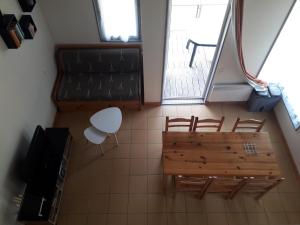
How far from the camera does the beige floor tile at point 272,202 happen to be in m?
3.48

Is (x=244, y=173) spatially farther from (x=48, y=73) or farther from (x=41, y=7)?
(x=41, y=7)

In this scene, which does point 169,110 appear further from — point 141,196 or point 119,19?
point 119,19

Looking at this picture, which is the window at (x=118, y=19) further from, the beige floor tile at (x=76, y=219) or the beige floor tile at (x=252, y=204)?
the beige floor tile at (x=252, y=204)

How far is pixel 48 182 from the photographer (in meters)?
3.23

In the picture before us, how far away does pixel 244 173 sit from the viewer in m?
3.07

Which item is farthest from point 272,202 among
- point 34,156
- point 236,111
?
point 34,156

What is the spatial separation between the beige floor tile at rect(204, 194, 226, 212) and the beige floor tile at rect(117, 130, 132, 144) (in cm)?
143

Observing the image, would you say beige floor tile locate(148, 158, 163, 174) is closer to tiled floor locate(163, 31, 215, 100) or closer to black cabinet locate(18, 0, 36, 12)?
tiled floor locate(163, 31, 215, 100)

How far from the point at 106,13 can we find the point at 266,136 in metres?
2.85

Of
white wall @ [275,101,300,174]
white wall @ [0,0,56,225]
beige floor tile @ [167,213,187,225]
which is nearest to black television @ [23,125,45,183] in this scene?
white wall @ [0,0,56,225]

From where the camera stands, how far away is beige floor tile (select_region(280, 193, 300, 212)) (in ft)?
11.5

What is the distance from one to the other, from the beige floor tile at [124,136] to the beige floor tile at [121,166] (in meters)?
0.32

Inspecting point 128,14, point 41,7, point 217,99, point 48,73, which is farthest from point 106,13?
point 217,99

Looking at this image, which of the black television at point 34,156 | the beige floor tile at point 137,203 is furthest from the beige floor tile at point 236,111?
the black television at point 34,156
